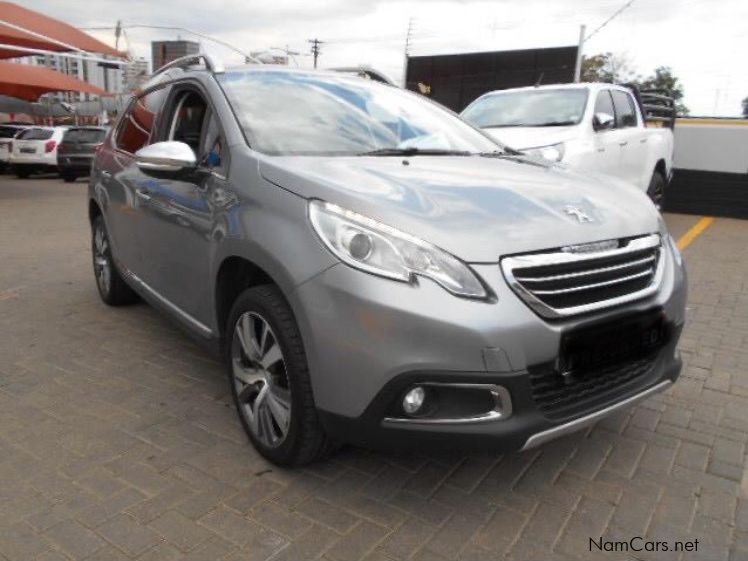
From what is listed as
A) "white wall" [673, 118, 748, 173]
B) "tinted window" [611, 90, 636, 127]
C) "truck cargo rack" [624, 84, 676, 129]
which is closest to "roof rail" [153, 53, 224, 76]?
"tinted window" [611, 90, 636, 127]

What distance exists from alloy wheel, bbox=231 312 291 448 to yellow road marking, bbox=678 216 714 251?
645cm

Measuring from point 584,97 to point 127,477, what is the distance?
6596 millimetres

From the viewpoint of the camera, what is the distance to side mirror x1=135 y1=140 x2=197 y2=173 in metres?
2.94

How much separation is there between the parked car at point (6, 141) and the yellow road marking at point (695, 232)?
1823 cm

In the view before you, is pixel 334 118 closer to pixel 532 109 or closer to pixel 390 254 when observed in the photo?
pixel 390 254

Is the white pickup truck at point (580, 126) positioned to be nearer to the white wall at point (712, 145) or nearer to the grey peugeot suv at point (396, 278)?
the white wall at point (712, 145)

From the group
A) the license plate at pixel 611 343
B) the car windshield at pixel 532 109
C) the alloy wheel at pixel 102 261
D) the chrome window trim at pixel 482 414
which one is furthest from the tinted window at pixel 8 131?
the license plate at pixel 611 343

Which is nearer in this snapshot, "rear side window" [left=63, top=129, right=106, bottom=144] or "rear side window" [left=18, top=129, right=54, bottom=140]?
"rear side window" [left=63, top=129, right=106, bottom=144]

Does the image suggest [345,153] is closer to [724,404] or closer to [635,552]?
[635,552]

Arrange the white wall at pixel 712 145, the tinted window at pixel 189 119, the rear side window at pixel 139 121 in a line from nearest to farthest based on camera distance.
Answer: the tinted window at pixel 189 119, the rear side window at pixel 139 121, the white wall at pixel 712 145

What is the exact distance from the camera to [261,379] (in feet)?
8.88

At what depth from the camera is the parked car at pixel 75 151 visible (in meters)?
17.8

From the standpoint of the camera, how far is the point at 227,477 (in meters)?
2.65

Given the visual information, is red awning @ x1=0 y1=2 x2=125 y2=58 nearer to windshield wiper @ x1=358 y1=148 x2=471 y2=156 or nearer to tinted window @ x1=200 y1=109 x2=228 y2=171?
tinted window @ x1=200 y1=109 x2=228 y2=171
